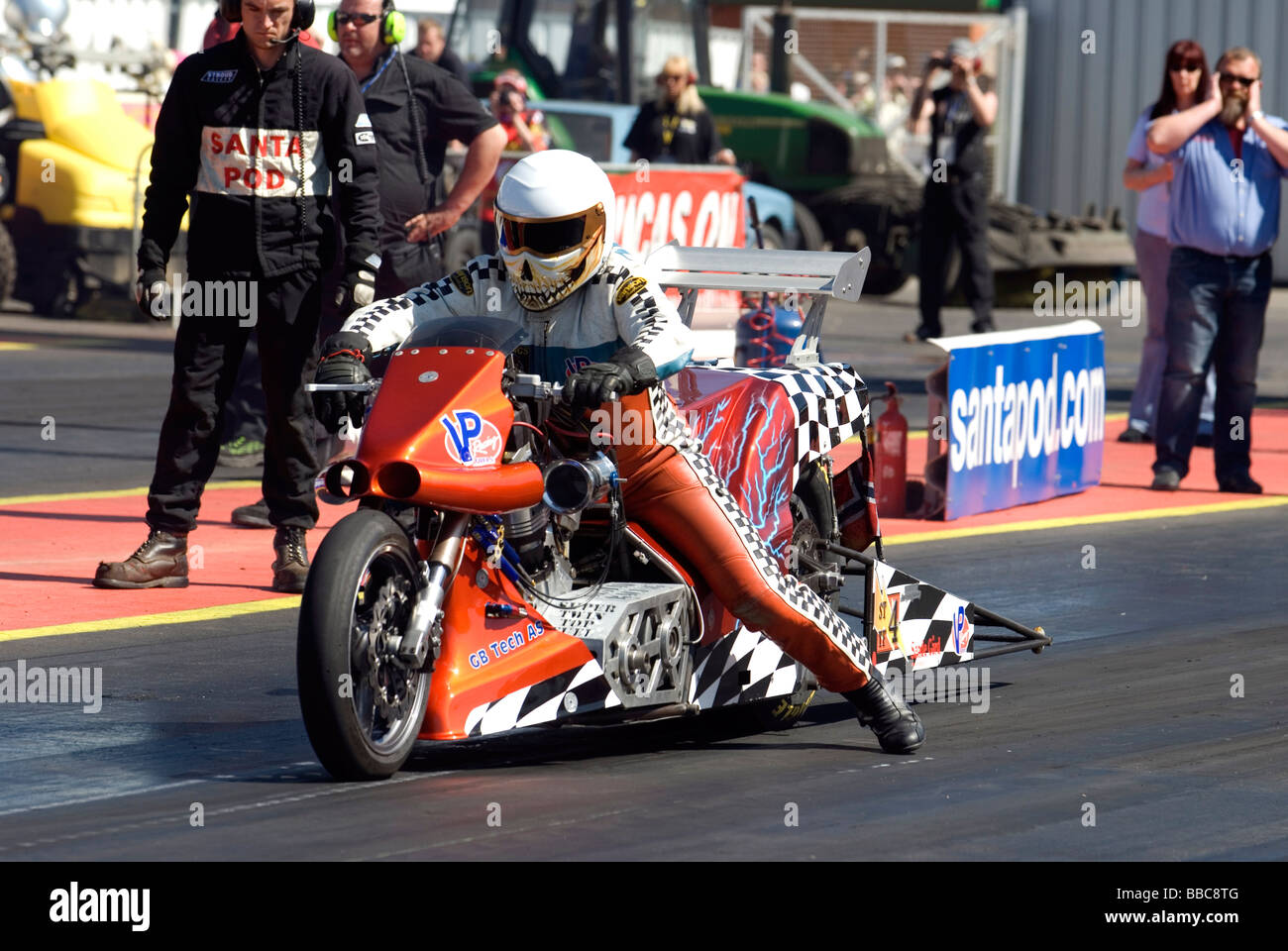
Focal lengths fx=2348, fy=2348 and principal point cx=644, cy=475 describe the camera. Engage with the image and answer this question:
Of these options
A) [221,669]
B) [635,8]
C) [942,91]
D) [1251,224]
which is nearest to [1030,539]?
[1251,224]

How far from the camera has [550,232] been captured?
6.13m

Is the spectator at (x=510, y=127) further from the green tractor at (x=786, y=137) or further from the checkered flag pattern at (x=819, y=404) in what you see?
the checkered flag pattern at (x=819, y=404)

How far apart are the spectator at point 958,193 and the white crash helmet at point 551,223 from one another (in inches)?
508

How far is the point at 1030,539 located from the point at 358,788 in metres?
5.41

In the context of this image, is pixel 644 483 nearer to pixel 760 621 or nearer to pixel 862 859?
pixel 760 621

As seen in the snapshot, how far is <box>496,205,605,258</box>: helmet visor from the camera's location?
6117 millimetres

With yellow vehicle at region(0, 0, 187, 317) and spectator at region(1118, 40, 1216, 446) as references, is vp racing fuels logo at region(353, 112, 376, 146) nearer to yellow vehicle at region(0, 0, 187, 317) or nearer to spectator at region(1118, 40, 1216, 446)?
spectator at region(1118, 40, 1216, 446)

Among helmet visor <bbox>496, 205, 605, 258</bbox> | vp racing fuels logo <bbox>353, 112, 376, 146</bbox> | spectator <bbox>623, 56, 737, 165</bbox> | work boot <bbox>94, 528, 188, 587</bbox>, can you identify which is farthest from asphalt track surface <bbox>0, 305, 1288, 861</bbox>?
spectator <bbox>623, 56, 737, 165</bbox>

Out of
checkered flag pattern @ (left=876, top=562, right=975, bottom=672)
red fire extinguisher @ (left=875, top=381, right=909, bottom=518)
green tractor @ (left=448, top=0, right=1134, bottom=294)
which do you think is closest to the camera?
checkered flag pattern @ (left=876, top=562, right=975, bottom=672)

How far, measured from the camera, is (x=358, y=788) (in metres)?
5.64

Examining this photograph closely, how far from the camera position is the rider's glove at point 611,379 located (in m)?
5.72

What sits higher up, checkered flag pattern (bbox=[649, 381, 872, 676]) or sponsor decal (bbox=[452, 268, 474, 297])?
sponsor decal (bbox=[452, 268, 474, 297])

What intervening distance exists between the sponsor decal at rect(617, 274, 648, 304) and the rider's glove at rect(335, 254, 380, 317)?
2.27m

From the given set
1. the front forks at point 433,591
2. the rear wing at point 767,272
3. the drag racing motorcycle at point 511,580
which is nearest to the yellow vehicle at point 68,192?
the rear wing at point 767,272
